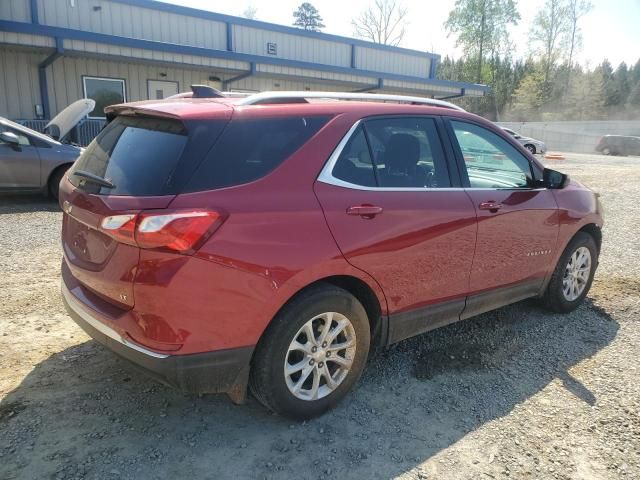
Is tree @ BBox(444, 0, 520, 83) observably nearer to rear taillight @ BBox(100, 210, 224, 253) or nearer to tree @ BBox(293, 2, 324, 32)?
tree @ BBox(293, 2, 324, 32)

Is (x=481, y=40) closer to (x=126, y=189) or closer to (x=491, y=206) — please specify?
(x=491, y=206)

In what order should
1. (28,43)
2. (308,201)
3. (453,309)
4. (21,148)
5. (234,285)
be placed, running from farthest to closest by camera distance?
(28,43) < (21,148) < (453,309) < (308,201) < (234,285)

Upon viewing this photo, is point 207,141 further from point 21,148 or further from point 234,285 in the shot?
point 21,148

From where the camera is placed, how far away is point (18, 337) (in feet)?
11.8

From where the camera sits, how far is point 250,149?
2.51m

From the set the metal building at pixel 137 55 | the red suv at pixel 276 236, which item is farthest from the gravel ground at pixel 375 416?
the metal building at pixel 137 55

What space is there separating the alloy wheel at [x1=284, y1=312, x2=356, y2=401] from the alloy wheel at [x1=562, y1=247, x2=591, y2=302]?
2474 mm

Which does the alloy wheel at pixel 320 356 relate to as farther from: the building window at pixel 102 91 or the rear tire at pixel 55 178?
the building window at pixel 102 91

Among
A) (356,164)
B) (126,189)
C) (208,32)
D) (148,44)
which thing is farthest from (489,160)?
(208,32)

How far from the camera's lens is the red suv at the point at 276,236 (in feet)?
7.54

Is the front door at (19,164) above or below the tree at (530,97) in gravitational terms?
below

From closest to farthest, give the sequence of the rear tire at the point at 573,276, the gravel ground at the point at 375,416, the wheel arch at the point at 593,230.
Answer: the gravel ground at the point at 375,416
the rear tire at the point at 573,276
the wheel arch at the point at 593,230

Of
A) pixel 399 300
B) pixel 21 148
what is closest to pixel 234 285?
pixel 399 300

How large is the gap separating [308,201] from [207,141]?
1.90 feet
